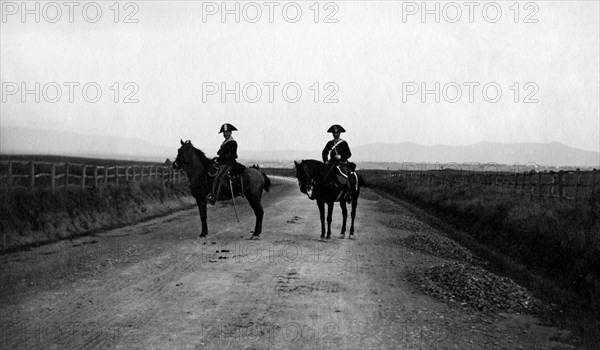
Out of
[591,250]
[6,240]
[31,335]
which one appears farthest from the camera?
[6,240]

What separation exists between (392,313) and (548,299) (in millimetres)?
3944

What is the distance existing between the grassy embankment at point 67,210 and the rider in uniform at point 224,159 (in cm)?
467

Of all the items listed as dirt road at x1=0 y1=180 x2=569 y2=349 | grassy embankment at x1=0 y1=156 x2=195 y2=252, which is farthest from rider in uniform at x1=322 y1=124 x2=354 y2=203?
grassy embankment at x1=0 y1=156 x2=195 y2=252

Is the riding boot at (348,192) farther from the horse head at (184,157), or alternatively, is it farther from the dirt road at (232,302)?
the horse head at (184,157)

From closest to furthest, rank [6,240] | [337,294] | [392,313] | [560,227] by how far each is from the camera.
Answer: [392,313]
[337,294]
[6,240]
[560,227]

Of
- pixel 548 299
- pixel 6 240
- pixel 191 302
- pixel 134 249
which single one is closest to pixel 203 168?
pixel 134 249

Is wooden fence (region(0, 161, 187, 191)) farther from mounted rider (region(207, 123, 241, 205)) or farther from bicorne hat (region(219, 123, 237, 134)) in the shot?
bicorne hat (region(219, 123, 237, 134))

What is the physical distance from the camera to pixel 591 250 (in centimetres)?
1155

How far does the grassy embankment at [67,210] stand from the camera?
1328 cm

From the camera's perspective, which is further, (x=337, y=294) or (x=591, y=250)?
(x=591, y=250)

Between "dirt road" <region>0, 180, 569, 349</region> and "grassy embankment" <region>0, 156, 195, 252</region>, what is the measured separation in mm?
1557

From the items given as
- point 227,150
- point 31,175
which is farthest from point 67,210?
point 227,150

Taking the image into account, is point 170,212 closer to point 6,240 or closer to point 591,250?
point 6,240

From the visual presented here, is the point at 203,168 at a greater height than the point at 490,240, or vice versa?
the point at 203,168
